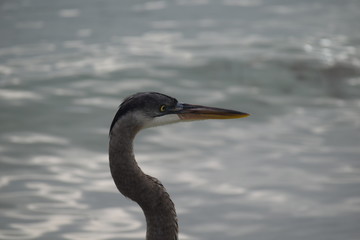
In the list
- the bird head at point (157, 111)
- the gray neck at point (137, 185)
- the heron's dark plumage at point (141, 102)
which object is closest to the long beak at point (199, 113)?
the bird head at point (157, 111)

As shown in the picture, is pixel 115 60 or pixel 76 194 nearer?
pixel 76 194

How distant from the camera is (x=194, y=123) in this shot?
9.55 meters

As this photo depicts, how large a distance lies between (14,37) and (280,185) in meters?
7.08

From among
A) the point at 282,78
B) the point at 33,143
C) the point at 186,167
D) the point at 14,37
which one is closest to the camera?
the point at 186,167

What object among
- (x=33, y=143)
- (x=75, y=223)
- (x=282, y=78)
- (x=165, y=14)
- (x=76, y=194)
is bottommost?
(x=75, y=223)

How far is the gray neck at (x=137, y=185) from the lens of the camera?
4.28 meters

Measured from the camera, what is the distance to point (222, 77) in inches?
447

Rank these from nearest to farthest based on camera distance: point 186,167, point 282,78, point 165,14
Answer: point 186,167 < point 282,78 < point 165,14

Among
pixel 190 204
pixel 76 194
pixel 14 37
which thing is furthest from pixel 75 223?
pixel 14 37

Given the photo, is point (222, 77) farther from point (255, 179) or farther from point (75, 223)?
point (75, 223)

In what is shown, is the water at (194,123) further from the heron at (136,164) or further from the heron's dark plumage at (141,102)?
the heron's dark plumage at (141,102)

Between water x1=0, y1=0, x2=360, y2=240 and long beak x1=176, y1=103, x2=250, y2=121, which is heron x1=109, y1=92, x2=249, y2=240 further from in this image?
water x1=0, y1=0, x2=360, y2=240

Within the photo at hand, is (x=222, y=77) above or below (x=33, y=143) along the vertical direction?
above

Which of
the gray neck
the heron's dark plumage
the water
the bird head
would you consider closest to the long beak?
the bird head
